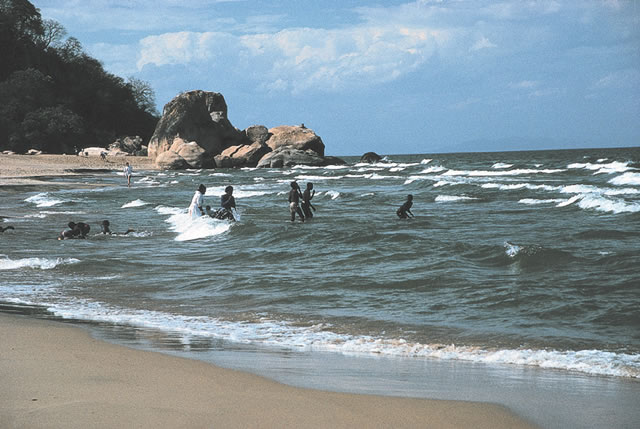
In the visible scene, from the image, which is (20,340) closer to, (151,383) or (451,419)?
(151,383)

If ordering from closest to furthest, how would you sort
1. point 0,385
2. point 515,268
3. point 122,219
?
point 0,385
point 515,268
point 122,219

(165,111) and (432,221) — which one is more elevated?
(165,111)

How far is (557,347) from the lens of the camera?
640cm

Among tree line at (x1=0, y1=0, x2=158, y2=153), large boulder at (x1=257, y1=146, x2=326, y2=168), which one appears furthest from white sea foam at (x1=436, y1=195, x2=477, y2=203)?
tree line at (x1=0, y1=0, x2=158, y2=153)

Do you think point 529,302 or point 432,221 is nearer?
point 529,302

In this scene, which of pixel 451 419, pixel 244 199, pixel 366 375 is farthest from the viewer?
pixel 244 199

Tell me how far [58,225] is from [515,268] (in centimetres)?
1316

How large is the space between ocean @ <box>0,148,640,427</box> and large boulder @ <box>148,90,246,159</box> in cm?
4409

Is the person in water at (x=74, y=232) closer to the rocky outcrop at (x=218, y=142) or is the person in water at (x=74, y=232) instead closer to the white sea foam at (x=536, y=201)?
the white sea foam at (x=536, y=201)

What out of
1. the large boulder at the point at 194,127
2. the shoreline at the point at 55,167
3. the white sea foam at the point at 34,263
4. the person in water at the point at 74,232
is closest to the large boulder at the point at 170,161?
the shoreline at the point at 55,167

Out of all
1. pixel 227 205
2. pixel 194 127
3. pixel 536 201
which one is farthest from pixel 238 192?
pixel 194 127

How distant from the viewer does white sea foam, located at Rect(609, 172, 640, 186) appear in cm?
3376

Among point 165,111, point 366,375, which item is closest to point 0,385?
point 366,375

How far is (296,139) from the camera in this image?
63625 millimetres
